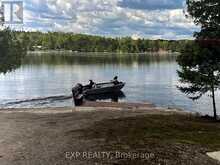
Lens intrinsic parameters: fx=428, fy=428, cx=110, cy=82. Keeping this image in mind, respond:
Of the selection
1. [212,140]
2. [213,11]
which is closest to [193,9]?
[213,11]

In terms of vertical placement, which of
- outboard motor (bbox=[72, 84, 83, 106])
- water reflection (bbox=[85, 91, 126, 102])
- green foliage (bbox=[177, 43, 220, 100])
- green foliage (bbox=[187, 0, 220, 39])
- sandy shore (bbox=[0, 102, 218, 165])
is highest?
green foliage (bbox=[187, 0, 220, 39])

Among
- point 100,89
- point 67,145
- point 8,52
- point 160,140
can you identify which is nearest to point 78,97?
point 8,52

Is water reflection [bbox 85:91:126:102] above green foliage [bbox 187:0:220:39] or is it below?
below

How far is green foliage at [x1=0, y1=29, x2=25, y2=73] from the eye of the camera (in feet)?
154

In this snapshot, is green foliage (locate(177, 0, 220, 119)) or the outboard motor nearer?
green foliage (locate(177, 0, 220, 119))

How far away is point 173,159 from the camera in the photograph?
40.7 feet

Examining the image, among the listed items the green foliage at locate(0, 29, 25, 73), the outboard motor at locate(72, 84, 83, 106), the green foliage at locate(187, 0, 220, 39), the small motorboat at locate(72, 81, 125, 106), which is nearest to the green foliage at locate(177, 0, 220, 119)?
the green foliage at locate(187, 0, 220, 39)

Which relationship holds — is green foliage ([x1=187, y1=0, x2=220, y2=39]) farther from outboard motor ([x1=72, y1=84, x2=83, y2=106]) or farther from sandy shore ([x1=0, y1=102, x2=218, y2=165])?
outboard motor ([x1=72, y1=84, x2=83, y2=106])

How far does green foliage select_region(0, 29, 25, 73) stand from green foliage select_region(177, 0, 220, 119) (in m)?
25.3

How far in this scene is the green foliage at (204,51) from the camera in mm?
26078

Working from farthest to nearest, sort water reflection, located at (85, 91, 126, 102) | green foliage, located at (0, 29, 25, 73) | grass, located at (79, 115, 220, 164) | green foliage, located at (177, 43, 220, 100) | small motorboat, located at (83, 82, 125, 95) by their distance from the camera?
water reflection, located at (85, 91, 126, 102) → small motorboat, located at (83, 82, 125, 95) → green foliage, located at (0, 29, 25, 73) → green foliage, located at (177, 43, 220, 100) → grass, located at (79, 115, 220, 164)

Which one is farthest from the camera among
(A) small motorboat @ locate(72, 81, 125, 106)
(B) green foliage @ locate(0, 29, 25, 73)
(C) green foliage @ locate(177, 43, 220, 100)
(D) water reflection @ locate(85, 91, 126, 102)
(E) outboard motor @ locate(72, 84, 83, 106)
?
(D) water reflection @ locate(85, 91, 126, 102)

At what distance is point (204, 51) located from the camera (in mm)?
26109

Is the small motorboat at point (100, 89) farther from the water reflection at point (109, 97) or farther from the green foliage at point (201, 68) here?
the green foliage at point (201, 68)
